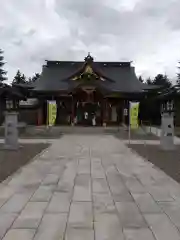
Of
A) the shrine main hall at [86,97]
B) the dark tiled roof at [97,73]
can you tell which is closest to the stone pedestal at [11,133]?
the shrine main hall at [86,97]

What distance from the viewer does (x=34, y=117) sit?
40.5 meters

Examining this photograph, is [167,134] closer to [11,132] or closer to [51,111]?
[11,132]

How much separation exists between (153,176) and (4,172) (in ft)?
12.7

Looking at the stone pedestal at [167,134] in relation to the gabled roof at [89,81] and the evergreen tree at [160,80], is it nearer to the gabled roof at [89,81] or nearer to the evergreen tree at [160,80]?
the gabled roof at [89,81]

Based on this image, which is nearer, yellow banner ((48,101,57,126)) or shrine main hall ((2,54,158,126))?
yellow banner ((48,101,57,126))

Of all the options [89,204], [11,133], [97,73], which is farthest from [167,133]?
[97,73]

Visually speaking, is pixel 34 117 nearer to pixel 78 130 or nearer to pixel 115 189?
pixel 78 130

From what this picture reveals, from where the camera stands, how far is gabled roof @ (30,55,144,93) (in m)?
38.3

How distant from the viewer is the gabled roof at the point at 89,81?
38281 mm

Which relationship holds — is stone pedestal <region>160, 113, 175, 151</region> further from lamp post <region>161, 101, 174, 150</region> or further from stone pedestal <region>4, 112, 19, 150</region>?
stone pedestal <region>4, 112, 19, 150</region>

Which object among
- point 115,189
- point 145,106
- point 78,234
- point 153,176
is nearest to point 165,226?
point 78,234

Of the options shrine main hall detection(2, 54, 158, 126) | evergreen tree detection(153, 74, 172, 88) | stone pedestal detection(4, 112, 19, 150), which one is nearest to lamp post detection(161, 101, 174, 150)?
stone pedestal detection(4, 112, 19, 150)

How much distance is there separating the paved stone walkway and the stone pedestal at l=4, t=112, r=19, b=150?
5750 millimetres

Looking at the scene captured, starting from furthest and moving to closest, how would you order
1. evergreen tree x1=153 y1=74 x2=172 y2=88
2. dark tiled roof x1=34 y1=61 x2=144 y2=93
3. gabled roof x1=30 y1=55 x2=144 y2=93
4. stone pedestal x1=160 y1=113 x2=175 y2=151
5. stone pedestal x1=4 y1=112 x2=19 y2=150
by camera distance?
evergreen tree x1=153 y1=74 x2=172 y2=88 < dark tiled roof x1=34 y1=61 x2=144 y2=93 < gabled roof x1=30 y1=55 x2=144 y2=93 < stone pedestal x1=160 y1=113 x2=175 y2=151 < stone pedestal x1=4 y1=112 x2=19 y2=150
